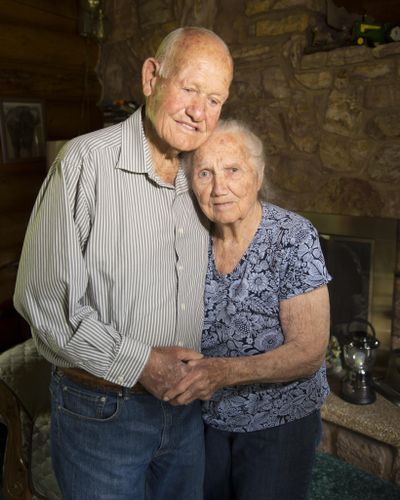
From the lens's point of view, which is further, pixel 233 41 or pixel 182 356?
pixel 233 41

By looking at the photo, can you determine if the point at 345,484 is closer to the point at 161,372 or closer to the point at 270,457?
the point at 270,457

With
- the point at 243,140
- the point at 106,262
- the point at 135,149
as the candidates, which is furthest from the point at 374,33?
the point at 106,262

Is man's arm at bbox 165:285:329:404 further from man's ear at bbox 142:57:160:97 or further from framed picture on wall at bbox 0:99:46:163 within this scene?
framed picture on wall at bbox 0:99:46:163

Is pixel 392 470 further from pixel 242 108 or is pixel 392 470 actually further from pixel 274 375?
pixel 242 108

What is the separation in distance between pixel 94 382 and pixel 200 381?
240 millimetres

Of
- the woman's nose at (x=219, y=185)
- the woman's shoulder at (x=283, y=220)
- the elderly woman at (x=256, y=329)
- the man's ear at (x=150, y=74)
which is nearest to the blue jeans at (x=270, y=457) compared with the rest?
the elderly woman at (x=256, y=329)

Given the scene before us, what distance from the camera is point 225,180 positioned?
123 centimetres

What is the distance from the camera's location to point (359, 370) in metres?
2.35

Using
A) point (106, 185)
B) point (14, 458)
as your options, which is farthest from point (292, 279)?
point (14, 458)

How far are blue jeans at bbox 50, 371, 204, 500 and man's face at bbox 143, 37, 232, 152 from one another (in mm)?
605

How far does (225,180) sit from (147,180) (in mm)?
190

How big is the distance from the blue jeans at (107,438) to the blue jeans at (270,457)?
0.50 ft

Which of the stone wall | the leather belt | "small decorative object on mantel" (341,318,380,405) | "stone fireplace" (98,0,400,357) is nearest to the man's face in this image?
the leather belt

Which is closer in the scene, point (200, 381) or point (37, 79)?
point (200, 381)
